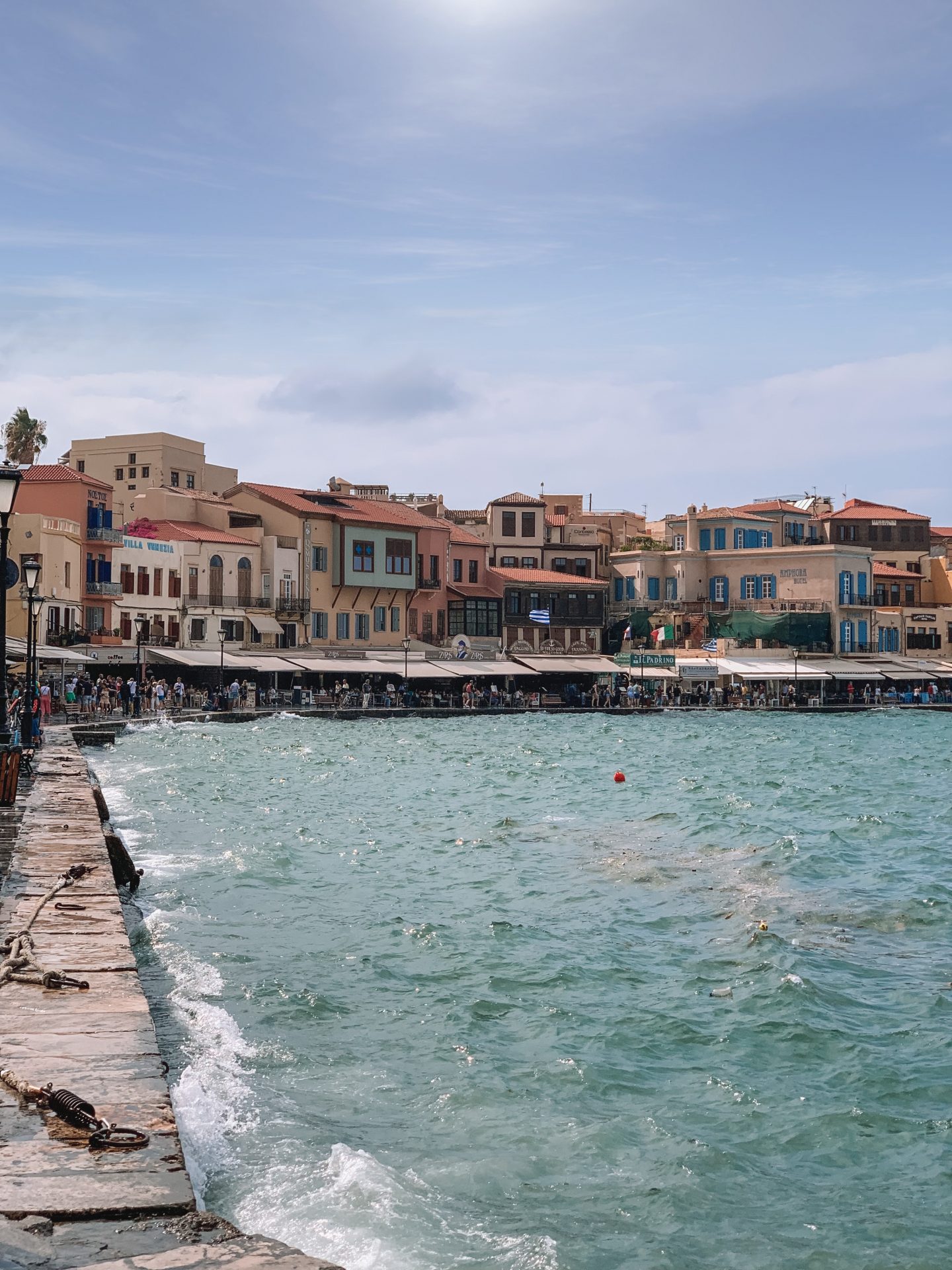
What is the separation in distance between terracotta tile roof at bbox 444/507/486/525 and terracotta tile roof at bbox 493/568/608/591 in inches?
371

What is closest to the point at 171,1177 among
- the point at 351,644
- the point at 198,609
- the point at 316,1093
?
the point at 316,1093

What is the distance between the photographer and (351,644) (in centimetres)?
6869

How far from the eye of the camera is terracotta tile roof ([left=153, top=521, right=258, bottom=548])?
2416 inches

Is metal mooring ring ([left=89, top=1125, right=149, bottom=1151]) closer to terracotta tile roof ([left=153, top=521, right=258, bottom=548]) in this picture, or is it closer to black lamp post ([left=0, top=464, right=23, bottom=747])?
black lamp post ([left=0, top=464, right=23, bottom=747])

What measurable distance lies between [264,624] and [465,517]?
25557 mm

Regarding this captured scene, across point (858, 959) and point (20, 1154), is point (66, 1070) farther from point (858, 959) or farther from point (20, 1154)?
point (858, 959)

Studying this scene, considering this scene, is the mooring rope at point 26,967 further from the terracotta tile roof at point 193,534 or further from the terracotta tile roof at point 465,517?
the terracotta tile roof at point 465,517

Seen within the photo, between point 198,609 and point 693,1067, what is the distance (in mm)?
54359

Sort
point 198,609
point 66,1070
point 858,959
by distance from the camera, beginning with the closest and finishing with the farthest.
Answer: point 66,1070, point 858,959, point 198,609

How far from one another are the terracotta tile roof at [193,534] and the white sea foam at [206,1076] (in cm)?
5072

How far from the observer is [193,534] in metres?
62.0

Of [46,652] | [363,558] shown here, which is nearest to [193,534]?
[363,558]

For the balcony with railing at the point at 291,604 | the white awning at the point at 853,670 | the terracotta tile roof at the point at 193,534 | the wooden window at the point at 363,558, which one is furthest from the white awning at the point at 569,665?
the terracotta tile roof at the point at 193,534

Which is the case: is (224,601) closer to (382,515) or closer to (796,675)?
(382,515)
